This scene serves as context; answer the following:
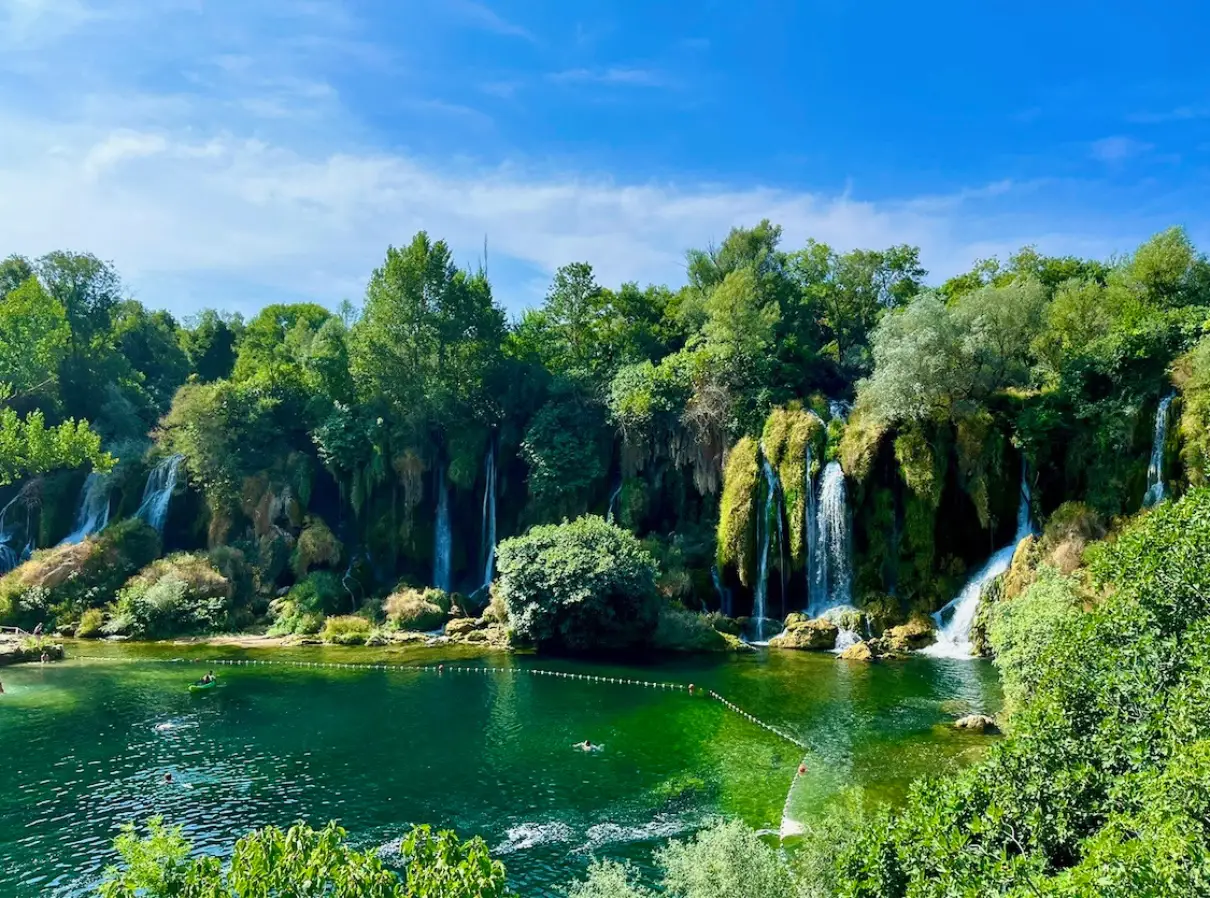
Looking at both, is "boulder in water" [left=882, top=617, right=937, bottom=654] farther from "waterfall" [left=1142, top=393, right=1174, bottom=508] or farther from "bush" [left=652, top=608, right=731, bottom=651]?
"waterfall" [left=1142, top=393, right=1174, bottom=508]

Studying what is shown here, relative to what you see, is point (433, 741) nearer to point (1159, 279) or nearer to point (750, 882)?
→ point (750, 882)

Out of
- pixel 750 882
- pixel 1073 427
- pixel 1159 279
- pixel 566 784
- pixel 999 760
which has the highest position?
pixel 1159 279

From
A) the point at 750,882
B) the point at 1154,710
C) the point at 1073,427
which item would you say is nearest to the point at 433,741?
the point at 750,882

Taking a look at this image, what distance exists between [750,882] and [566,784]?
11414 mm

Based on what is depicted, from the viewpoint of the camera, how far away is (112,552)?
53281 millimetres

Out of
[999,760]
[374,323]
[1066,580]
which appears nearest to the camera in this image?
[999,760]

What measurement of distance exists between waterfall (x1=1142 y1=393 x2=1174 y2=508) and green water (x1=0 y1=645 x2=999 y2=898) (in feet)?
42.0

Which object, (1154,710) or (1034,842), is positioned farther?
(1154,710)

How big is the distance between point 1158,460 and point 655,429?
95.3 ft

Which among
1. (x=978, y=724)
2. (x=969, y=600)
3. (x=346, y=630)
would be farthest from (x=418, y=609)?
(x=978, y=724)

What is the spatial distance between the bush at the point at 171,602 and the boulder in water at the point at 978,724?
4451 cm

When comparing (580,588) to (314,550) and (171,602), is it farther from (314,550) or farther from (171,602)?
(171,602)

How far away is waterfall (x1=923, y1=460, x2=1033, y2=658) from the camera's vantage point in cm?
3944

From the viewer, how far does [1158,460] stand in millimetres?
38531
